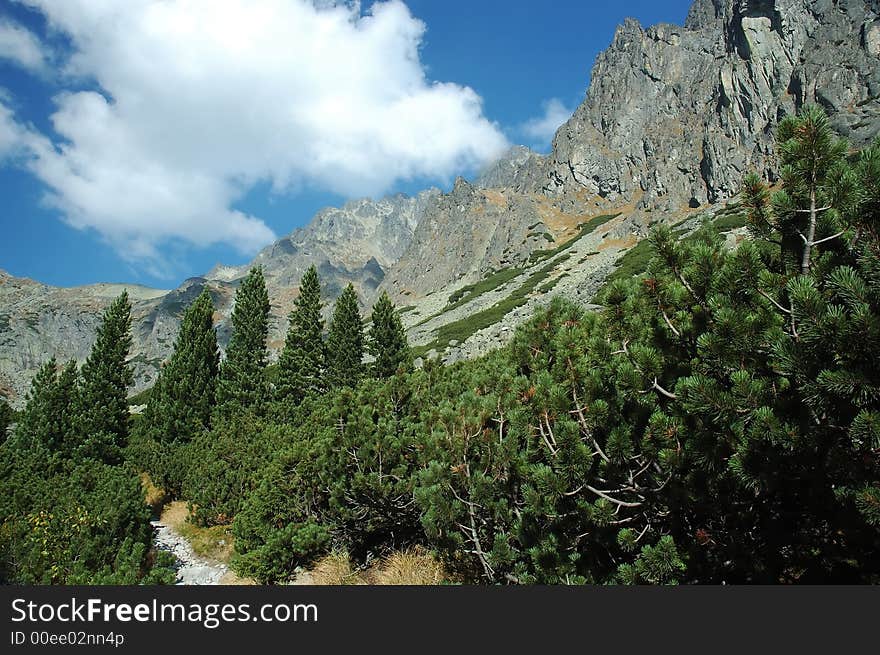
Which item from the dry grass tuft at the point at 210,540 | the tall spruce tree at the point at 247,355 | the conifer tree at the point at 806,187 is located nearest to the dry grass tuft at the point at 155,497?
the dry grass tuft at the point at 210,540

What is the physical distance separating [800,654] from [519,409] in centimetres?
307

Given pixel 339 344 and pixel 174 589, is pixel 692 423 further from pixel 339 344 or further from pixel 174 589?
pixel 339 344

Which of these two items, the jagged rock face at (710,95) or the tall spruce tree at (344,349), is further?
the jagged rock face at (710,95)

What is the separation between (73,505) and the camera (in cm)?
1030

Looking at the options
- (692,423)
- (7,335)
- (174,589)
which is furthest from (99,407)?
(7,335)

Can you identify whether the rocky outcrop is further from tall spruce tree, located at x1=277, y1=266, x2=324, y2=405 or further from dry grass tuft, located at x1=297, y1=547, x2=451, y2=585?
dry grass tuft, located at x1=297, y1=547, x2=451, y2=585

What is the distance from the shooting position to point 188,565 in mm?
12727

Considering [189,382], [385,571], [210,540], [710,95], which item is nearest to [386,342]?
[189,382]

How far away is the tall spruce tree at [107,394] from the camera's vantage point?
76.9 ft

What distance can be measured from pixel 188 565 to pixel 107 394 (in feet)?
57.1

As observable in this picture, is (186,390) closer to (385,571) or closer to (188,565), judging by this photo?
(188,565)

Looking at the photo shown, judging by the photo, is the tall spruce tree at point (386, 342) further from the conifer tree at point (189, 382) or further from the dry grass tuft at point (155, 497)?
the dry grass tuft at point (155, 497)

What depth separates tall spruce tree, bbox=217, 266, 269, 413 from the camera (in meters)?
30.6

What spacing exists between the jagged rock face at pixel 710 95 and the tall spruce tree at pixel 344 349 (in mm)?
62425
